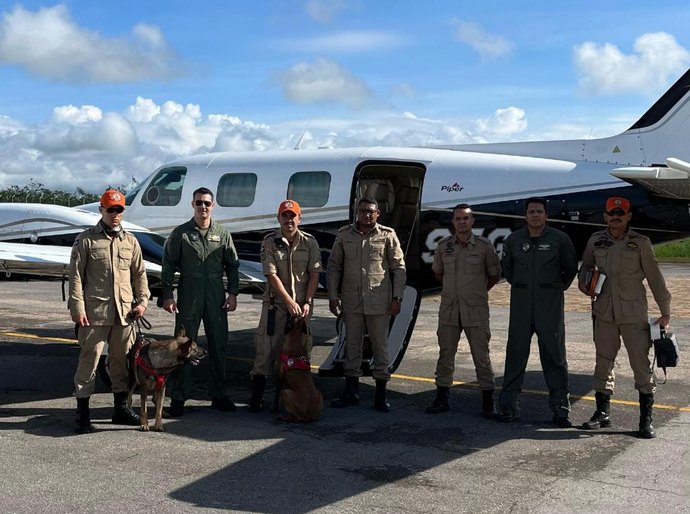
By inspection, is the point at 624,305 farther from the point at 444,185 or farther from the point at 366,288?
the point at 444,185

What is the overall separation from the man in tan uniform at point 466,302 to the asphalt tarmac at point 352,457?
0.33m

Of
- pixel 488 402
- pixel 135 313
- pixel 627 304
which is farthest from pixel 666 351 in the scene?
pixel 135 313

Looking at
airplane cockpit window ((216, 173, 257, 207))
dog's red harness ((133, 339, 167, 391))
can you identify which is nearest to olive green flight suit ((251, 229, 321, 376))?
dog's red harness ((133, 339, 167, 391))

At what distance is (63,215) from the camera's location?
1020 cm

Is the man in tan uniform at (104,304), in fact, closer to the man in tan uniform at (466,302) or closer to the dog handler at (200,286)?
the dog handler at (200,286)

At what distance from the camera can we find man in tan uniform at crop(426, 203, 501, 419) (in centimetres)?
740

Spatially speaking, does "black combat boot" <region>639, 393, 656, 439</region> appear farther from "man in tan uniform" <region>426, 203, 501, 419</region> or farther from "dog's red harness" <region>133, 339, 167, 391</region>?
"dog's red harness" <region>133, 339, 167, 391</region>

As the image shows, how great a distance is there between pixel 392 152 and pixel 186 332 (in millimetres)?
3947

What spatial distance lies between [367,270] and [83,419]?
9.88ft

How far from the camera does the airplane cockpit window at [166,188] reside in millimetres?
11242

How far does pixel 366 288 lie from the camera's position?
25.0 ft

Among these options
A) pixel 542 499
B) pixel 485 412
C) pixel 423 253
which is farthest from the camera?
pixel 423 253

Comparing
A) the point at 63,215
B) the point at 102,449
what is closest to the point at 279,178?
the point at 63,215

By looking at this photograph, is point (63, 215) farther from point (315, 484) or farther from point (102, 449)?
point (315, 484)
